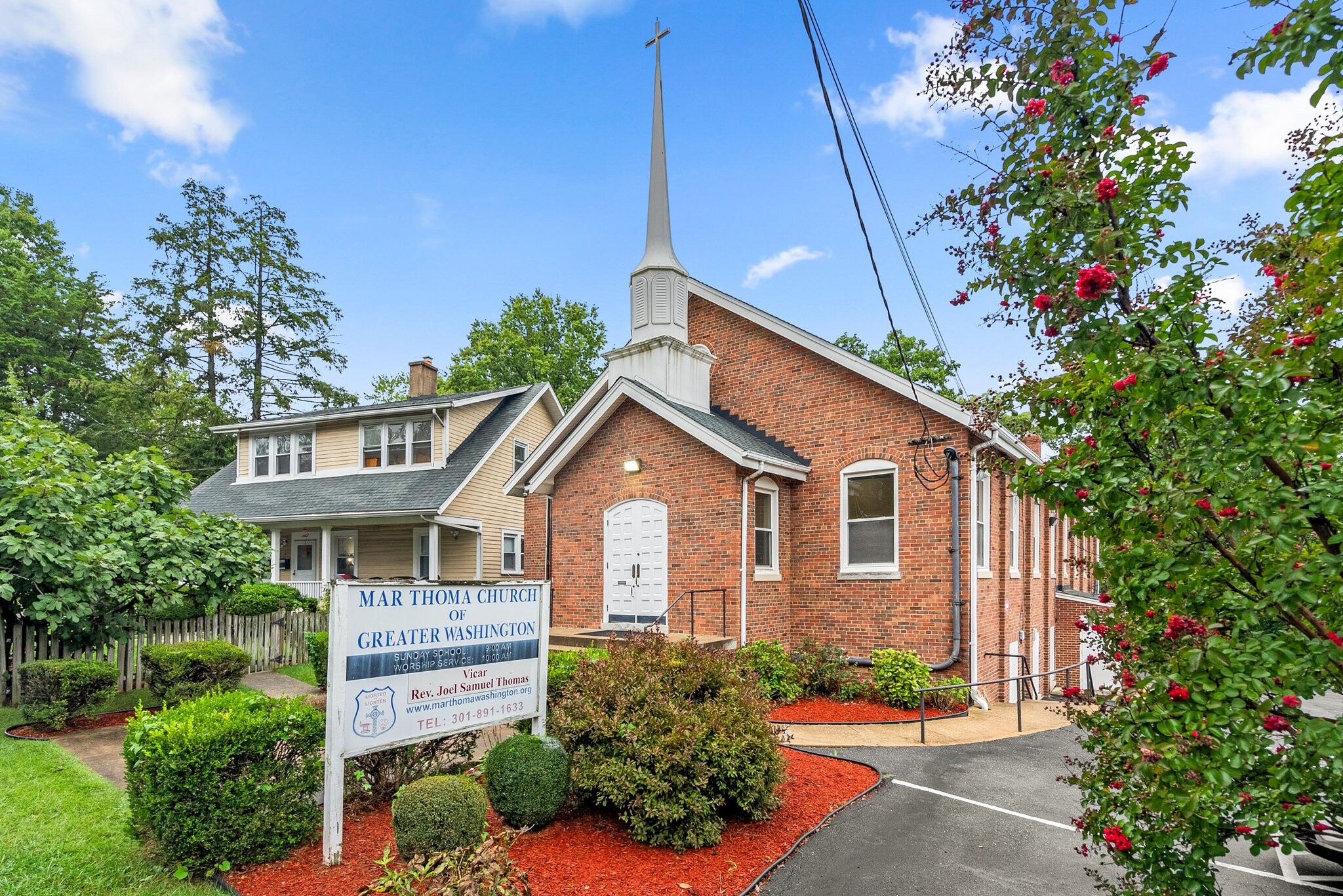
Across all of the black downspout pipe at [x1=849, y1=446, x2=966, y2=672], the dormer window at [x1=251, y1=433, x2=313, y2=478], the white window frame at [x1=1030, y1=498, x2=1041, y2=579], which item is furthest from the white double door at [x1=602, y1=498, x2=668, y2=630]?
the dormer window at [x1=251, y1=433, x2=313, y2=478]

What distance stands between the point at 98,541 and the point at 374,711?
722 cm

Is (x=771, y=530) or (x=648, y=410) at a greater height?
(x=648, y=410)

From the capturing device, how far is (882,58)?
7016 millimetres

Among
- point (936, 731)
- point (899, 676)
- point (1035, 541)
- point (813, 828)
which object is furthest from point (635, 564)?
point (1035, 541)

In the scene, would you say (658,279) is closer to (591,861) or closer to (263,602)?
(263,602)

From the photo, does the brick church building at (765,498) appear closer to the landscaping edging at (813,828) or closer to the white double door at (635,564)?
the white double door at (635,564)

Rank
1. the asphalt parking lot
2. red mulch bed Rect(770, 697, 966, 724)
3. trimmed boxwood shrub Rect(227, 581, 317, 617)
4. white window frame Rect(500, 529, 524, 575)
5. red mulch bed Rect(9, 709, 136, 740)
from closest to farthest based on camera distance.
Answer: the asphalt parking lot
red mulch bed Rect(9, 709, 136, 740)
red mulch bed Rect(770, 697, 966, 724)
trimmed boxwood shrub Rect(227, 581, 317, 617)
white window frame Rect(500, 529, 524, 575)

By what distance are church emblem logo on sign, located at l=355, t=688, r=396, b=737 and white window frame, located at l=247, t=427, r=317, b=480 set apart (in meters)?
20.8

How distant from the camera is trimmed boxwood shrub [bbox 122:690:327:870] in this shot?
194 inches

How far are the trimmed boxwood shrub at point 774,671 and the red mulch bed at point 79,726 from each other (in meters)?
8.48

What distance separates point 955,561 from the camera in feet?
40.7

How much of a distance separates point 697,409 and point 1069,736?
8.64 metres

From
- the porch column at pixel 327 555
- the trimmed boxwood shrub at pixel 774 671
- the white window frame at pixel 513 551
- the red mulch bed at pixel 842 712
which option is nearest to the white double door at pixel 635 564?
the trimmed boxwood shrub at pixel 774 671

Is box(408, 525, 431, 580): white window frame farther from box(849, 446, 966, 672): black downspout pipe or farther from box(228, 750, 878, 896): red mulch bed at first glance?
box(228, 750, 878, 896): red mulch bed
